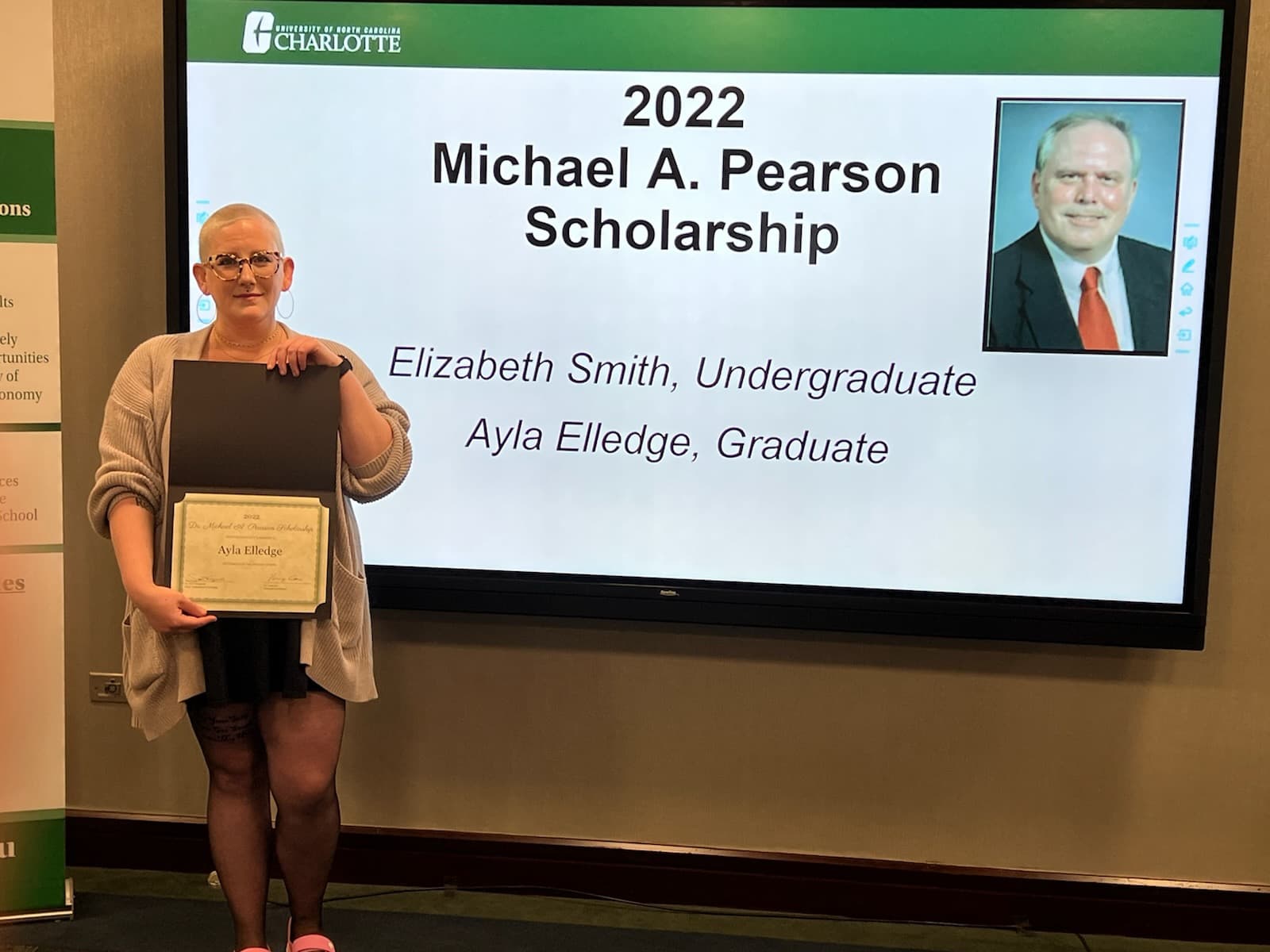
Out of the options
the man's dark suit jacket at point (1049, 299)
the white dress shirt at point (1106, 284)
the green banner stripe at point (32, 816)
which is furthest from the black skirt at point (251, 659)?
the white dress shirt at point (1106, 284)

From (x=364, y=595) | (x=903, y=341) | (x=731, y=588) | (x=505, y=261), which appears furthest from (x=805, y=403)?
(x=364, y=595)

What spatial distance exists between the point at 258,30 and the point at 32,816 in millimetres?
1841

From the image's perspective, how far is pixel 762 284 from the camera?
2369 mm

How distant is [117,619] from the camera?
2725mm

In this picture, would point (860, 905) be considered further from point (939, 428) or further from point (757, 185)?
point (757, 185)

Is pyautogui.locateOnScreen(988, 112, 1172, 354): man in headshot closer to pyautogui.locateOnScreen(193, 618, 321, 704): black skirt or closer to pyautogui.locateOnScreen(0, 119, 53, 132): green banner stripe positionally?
pyautogui.locateOnScreen(193, 618, 321, 704): black skirt

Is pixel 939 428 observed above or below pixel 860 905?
above

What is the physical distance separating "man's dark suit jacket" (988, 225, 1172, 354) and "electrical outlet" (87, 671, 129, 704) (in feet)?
7.47

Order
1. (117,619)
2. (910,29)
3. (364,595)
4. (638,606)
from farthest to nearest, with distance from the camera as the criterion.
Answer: (117,619) → (638,606) → (910,29) → (364,595)

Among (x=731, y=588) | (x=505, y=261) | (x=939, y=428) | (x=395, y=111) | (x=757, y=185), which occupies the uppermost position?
(x=395, y=111)

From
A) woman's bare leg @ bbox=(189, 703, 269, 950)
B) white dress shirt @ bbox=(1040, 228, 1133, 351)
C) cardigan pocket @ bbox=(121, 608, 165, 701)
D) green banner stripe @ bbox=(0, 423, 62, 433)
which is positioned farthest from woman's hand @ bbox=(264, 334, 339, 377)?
white dress shirt @ bbox=(1040, 228, 1133, 351)

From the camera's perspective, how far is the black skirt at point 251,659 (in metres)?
1.86

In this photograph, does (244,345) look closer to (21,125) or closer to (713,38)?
(21,125)

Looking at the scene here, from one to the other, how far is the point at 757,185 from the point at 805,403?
19.2 inches
